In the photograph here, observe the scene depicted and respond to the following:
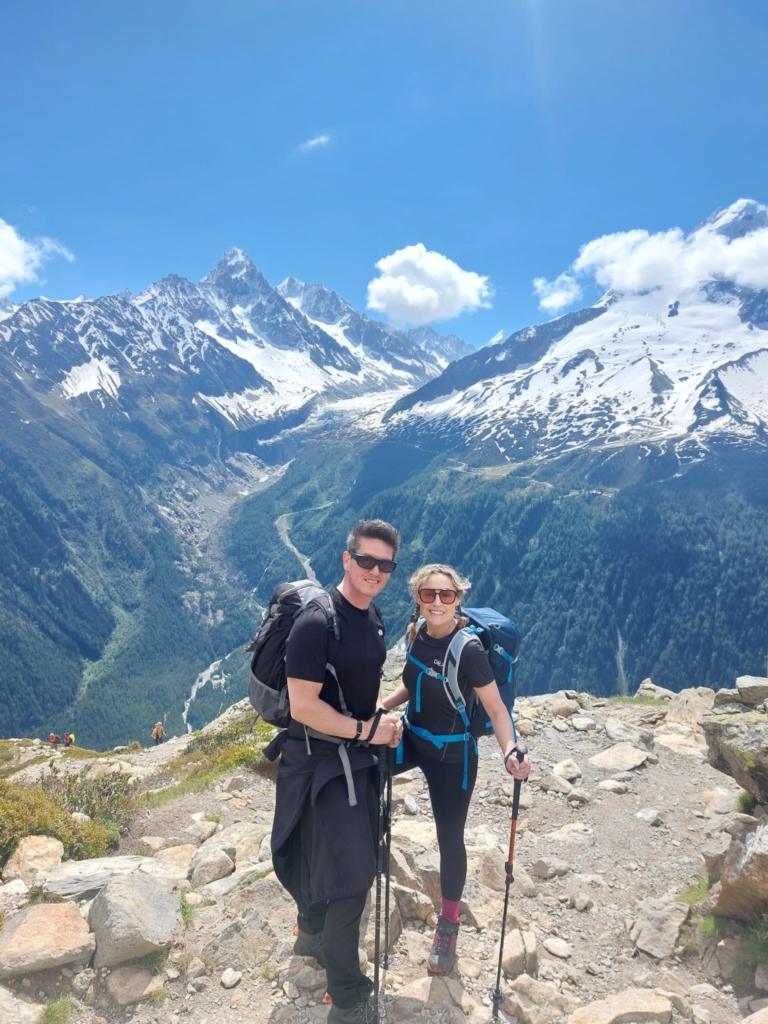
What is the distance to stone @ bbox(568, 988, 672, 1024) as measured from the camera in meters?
5.21

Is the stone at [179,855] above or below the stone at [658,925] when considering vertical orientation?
below

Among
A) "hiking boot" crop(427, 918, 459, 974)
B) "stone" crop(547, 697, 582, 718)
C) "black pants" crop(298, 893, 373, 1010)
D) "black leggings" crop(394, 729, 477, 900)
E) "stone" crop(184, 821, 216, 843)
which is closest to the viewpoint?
"black pants" crop(298, 893, 373, 1010)

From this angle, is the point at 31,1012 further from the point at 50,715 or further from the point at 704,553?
the point at 50,715

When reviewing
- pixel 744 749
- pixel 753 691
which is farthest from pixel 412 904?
pixel 753 691

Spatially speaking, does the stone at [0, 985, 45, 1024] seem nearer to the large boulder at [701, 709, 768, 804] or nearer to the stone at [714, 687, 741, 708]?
the large boulder at [701, 709, 768, 804]

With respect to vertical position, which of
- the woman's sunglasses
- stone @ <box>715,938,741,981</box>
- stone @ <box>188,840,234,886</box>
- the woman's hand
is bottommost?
stone @ <box>188,840,234,886</box>

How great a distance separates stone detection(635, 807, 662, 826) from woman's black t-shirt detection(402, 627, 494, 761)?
7260mm

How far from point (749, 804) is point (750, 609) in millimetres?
196271

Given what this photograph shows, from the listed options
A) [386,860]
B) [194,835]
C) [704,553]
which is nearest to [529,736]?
[194,835]

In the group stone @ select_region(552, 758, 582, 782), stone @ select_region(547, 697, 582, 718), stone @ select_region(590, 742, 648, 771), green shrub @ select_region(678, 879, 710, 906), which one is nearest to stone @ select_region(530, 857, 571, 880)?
green shrub @ select_region(678, 879, 710, 906)

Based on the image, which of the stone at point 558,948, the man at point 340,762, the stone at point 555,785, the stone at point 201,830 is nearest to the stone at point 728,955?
the stone at point 558,948

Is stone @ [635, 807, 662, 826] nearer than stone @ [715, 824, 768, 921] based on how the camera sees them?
No

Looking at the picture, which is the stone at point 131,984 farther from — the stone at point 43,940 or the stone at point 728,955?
the stone at point 728,955

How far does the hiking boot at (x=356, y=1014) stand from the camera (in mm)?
4859
